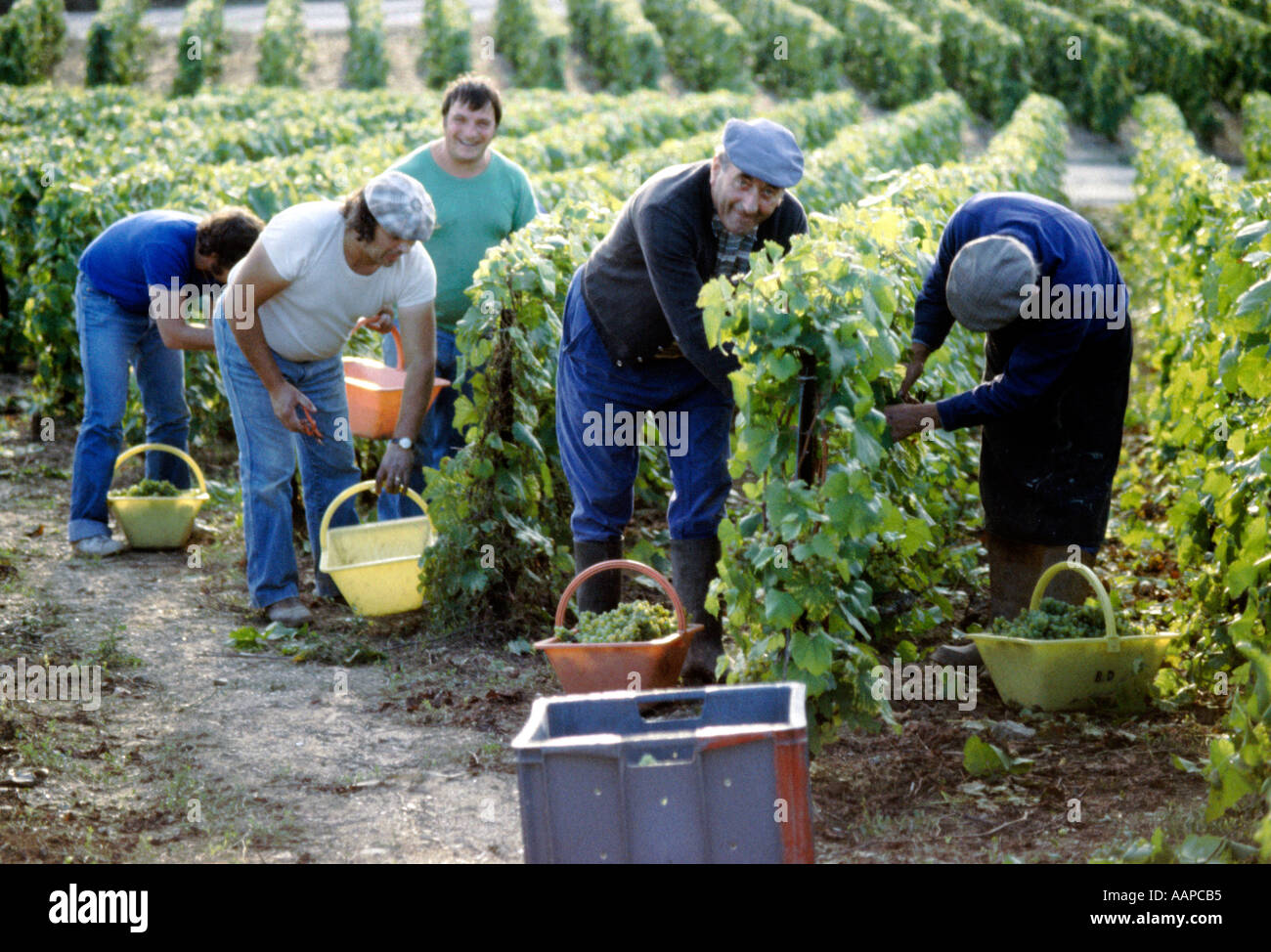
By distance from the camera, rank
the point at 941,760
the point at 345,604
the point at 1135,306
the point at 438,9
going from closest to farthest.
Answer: the point at 941,760 < the point at 345,604 < the point at 1135,306 < the point at 438,9

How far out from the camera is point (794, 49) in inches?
1284

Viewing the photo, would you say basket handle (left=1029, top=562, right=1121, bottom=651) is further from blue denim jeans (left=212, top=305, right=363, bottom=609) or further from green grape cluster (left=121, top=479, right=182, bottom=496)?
green grape cluster (left=121, top=479, right=182, bottom=496)

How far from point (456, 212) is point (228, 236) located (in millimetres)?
993

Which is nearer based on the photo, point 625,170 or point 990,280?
point 990,280

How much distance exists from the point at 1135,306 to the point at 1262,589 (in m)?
8.56

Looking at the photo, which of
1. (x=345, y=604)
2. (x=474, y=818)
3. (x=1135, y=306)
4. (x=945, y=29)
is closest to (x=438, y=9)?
(x=945, y=29)

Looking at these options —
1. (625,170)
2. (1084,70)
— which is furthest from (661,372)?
(1084,70)

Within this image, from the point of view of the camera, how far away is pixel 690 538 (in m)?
4.17

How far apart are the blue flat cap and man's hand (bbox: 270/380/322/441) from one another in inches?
80.4

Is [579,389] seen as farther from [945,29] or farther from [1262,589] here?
[945,29]

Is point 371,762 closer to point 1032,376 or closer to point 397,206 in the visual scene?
point 397,206

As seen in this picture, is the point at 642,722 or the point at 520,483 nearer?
the point at 642,722

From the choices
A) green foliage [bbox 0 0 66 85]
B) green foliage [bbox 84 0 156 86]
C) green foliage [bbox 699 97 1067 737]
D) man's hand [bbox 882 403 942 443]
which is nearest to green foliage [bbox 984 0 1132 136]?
green foliage [bbox 84 0 156 86]
